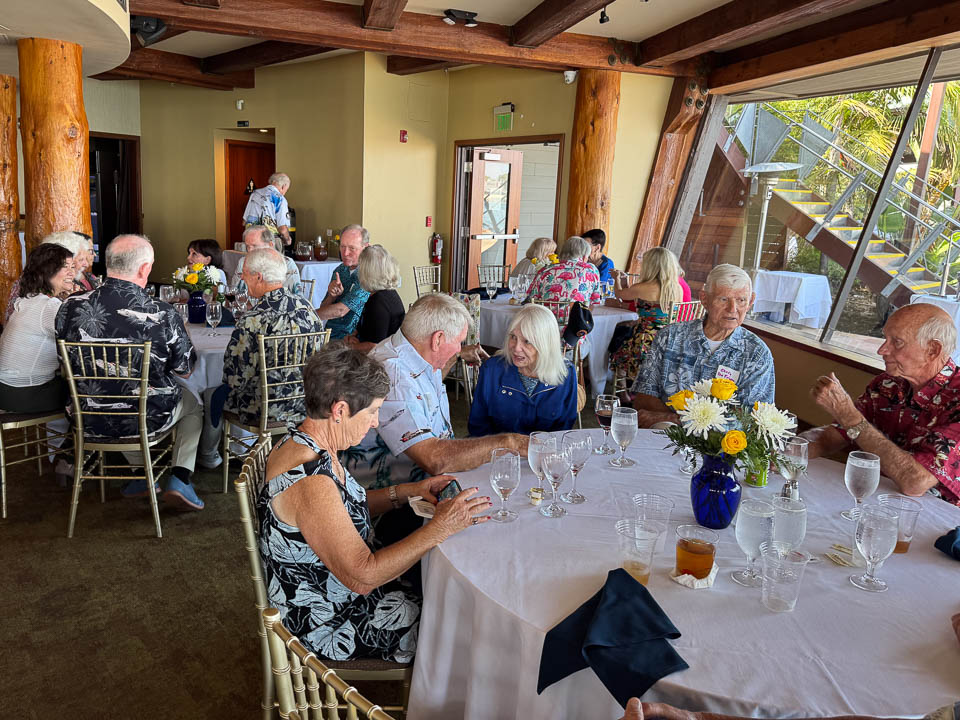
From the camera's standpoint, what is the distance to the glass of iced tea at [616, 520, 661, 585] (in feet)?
5.12

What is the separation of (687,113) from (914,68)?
2399mm

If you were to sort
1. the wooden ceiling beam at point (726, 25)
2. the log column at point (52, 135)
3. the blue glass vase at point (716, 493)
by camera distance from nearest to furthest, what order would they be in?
the blue glass vase at point (716, 493) → the wooden ceiling beam at point (726, 25) → the log column at point (52, 135)

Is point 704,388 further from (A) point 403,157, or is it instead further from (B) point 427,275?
(A) point 403,157

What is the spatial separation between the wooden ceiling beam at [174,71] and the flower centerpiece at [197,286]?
5405mm

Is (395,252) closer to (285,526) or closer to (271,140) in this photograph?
(271,140)

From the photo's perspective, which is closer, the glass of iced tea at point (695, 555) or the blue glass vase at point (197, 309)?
the glass of iced tea at point (695, 555)

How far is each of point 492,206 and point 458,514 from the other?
27.2 ft

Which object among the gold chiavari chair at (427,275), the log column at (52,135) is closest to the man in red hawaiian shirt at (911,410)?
the log column at (52,135)

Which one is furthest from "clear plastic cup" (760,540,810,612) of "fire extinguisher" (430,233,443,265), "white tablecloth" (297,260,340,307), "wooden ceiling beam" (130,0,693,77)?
"fire extinguisher" (430,233,443,265)

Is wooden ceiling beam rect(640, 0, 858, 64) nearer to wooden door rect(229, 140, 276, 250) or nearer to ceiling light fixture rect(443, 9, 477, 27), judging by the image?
ceiling light fixture rect(443, 9, 477, 27)

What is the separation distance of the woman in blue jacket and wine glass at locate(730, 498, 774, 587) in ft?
4.23

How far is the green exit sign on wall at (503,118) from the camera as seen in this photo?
8.36 metres

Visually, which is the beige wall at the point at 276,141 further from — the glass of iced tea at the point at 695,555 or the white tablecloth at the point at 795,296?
the glass of iced tea at the point at 695,555

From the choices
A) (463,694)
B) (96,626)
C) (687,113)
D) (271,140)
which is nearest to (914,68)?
(687,113)
